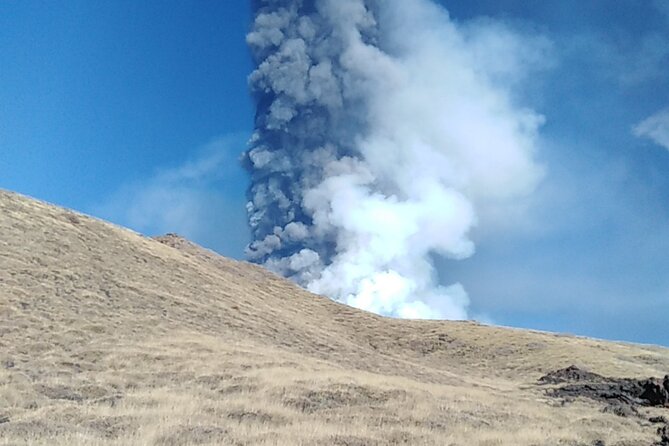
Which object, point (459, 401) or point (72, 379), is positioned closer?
point (72, 379)

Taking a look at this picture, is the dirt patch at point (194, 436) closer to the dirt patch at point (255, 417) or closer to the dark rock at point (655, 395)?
the dirt patch at point (255, 417)

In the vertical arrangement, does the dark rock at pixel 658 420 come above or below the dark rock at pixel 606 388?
below

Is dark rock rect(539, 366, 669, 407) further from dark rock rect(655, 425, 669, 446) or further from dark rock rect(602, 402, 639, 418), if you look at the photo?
dark rock rect(655, 425, 669, 446)

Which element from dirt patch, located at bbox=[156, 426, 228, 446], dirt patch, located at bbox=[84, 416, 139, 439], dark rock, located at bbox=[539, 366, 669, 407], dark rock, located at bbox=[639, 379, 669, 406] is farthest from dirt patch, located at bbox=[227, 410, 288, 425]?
dark rock, located at bbox=[639, 379, 669, 406]

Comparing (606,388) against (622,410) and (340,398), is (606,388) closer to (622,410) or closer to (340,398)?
(622,410)

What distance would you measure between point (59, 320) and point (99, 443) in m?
14.5

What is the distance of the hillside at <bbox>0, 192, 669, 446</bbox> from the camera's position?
15031 mm

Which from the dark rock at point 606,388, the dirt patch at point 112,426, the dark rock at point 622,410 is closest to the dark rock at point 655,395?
the dark rock at point 606,388

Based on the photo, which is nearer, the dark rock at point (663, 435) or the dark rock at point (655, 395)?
the dark rock at point (663, 435)

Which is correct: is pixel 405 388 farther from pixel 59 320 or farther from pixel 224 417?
pixel 59 320

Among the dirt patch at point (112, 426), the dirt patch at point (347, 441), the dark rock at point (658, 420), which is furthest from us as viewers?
the dark rock at point (658, 420)

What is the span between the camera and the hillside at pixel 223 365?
15.0 metres

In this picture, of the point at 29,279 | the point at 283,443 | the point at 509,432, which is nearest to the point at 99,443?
the point at 283,443

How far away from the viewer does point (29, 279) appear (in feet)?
93.3
